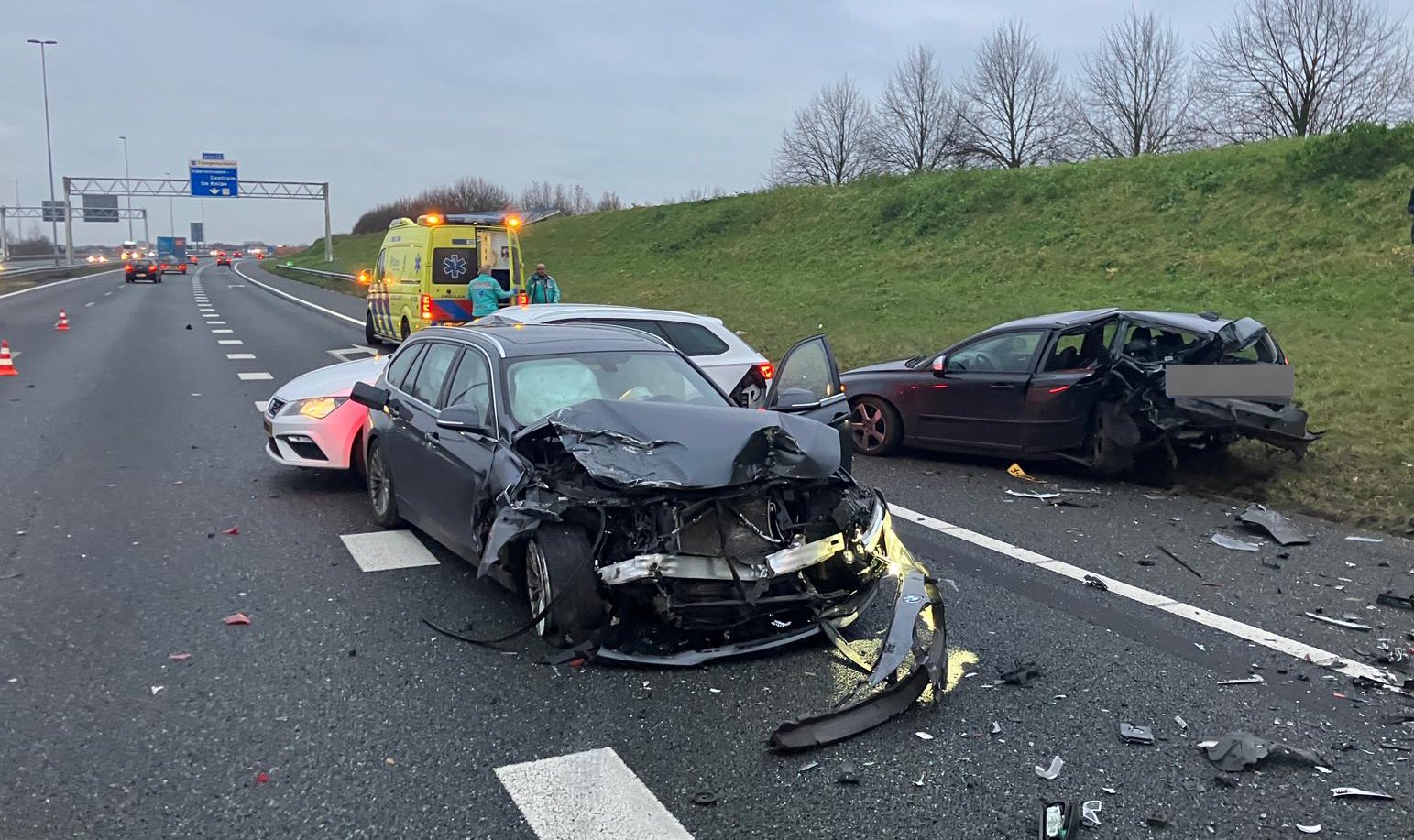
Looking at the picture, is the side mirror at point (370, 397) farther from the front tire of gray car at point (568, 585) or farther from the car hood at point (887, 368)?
the car hood at point (887, 368)

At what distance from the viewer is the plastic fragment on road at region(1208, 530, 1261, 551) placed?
265 inches

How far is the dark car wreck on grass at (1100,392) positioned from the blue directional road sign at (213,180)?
62106mm

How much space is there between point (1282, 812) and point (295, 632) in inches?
162

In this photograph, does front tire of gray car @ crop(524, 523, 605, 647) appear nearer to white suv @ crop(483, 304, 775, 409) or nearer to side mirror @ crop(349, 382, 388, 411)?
side mirror @ crop(349, 382, 388, 411)

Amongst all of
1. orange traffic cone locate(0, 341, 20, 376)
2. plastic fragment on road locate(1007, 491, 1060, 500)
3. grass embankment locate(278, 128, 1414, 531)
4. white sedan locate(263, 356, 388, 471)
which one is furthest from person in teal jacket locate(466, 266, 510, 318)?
plastic fragment on road locate(1007, 491, 1060, 500)

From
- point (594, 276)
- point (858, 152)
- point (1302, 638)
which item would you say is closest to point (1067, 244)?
point (594, 276)

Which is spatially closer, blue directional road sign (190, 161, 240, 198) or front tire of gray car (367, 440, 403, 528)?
front tire of gray car (367, 440, 403, 528)

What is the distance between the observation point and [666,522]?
177 inches

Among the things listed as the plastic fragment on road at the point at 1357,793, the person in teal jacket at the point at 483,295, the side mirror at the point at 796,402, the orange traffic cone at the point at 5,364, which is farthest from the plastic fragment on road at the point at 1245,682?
the orange traffic cone at the point at 5,364

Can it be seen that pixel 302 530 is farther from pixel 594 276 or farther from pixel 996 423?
pixel 594 276

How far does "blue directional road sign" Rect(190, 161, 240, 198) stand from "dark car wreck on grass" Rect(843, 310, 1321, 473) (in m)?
62.1

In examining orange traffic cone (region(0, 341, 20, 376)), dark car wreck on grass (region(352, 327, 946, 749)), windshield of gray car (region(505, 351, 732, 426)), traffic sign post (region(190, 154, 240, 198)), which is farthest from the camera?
traffic sign post (region(190, 154, 240, 198))

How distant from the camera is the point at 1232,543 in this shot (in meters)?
6.86

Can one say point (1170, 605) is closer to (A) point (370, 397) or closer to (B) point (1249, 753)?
(B) point (1249, 753)
